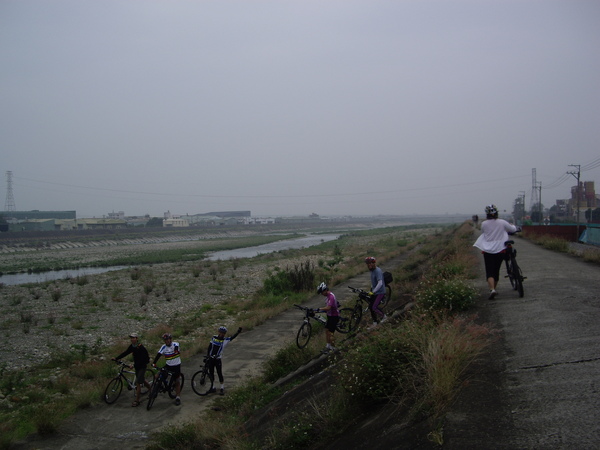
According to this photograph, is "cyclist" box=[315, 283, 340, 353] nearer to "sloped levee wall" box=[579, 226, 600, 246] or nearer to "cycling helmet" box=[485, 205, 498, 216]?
"cycling helmet" box=[485, 205, 498, 216]

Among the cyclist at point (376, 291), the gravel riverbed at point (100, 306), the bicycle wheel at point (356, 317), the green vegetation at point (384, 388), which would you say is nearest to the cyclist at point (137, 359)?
the green vegetation at point (384, 388)

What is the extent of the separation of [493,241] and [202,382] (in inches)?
293

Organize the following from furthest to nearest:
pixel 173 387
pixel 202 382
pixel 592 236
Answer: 1. pixel 592 236
2. pixel 202 382
3. pixel 173 387

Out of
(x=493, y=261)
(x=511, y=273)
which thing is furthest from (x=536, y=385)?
(x=511, y=273)

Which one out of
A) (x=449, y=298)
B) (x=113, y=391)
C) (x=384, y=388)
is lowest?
(x=113, y=391)

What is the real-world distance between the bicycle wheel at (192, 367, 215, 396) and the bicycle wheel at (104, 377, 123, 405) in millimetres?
1796

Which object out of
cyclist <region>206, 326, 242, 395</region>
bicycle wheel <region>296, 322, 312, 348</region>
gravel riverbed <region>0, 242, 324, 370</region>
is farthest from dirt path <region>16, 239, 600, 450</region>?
gravel riverbed <region>0, 242, 324, 370</region>

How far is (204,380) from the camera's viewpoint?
11.5 m

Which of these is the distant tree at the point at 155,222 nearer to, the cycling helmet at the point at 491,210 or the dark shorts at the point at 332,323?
the dark shorts at the point at 332,323

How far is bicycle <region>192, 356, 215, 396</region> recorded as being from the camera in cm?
1130

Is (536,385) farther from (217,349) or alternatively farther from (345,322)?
(345,322)

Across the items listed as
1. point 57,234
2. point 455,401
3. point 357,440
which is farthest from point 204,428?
point 57,234

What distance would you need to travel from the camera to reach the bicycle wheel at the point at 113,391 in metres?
11.5

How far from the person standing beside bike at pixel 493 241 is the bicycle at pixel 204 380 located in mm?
6525
